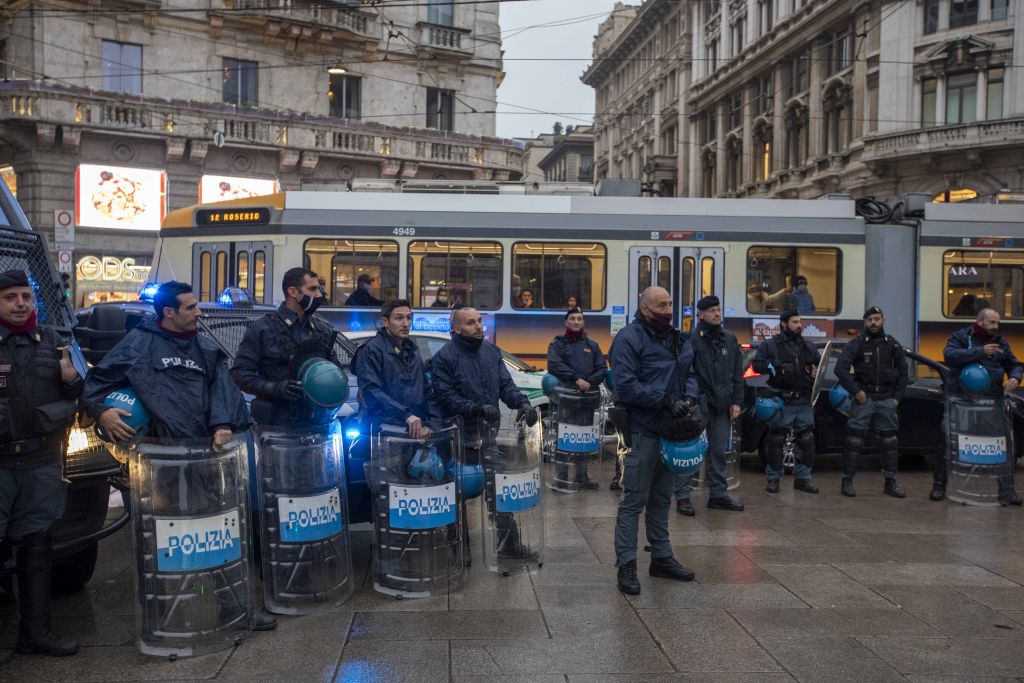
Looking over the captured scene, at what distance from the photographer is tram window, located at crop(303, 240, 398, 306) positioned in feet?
50.7

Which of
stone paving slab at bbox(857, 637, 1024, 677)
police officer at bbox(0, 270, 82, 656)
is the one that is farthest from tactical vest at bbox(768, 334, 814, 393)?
police officer at bbox(0, 270, 82, 656)

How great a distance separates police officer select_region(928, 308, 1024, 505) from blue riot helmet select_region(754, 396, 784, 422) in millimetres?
1630

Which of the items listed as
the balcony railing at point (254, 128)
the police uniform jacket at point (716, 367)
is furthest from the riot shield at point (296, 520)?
the balcony railing at point (254, 128)

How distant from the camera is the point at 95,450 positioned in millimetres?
5648

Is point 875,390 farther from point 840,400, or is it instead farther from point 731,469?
point 731,469

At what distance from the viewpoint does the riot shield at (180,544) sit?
4.95 metres

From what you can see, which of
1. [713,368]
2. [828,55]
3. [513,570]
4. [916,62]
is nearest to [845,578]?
[513,570]

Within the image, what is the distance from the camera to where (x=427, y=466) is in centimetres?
612

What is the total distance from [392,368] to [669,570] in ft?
7.43

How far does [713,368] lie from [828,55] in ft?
121

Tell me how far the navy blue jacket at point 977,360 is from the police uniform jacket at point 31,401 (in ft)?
25.8

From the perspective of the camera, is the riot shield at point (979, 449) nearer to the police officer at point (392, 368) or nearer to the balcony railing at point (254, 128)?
the police officer at point (392, 368)

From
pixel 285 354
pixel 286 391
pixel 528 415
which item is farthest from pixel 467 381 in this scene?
pixel 286 391

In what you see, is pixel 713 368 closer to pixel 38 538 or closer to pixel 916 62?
pixel 38 538
